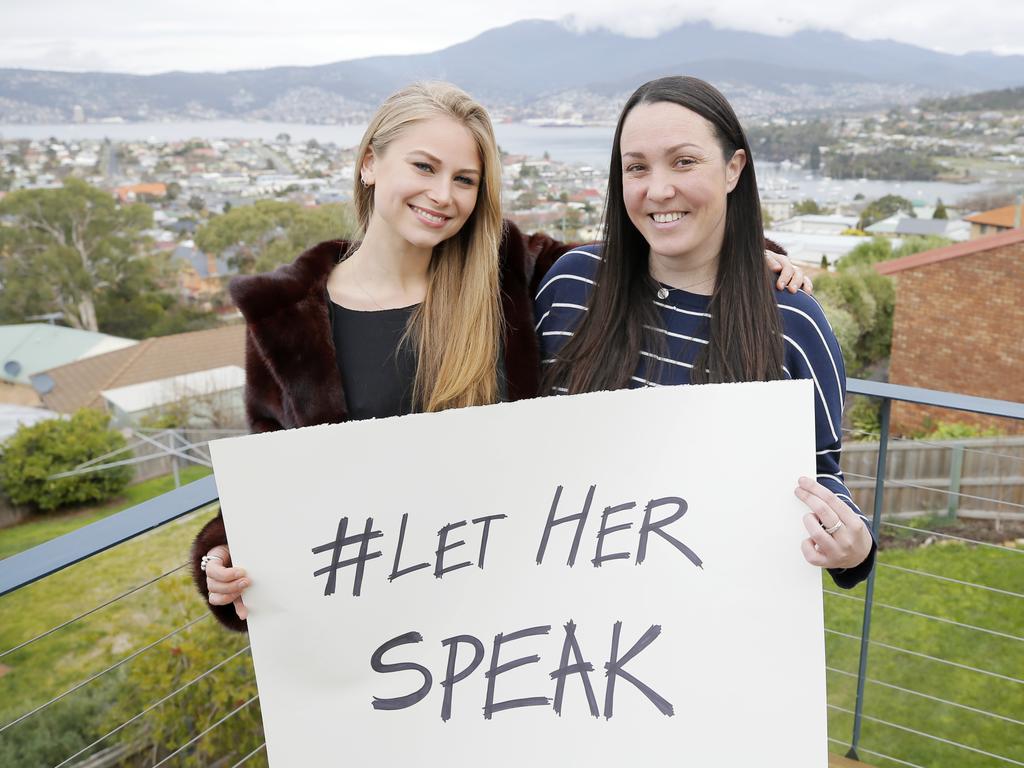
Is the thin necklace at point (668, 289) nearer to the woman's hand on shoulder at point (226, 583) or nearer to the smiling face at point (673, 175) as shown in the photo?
the smiling face at point (673, 175)

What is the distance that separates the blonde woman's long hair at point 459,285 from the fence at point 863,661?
41cm

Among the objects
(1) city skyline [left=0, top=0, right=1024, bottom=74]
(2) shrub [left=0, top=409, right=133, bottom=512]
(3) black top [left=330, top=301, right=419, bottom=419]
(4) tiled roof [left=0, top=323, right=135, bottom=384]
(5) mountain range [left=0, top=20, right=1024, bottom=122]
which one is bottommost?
(2) shrub [left=0, top=409, right=133, bottom=512]

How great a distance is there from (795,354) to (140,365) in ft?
119

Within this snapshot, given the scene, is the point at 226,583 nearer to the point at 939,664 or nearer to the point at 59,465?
the point at 939,664

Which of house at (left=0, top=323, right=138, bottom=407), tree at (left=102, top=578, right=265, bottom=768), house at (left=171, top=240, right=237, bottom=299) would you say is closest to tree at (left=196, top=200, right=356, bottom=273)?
house at (left=171, top=240, right=237, bottom=299)

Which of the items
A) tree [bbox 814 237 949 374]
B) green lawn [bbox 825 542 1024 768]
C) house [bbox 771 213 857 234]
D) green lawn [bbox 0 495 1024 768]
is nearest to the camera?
green lawn [bbox 0 495 1024 768]

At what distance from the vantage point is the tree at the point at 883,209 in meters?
36.0

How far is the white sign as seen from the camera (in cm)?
101

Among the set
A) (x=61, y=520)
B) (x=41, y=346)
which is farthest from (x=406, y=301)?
(x=41, y=346)

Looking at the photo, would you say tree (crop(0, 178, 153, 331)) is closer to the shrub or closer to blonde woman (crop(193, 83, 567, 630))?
the shrub

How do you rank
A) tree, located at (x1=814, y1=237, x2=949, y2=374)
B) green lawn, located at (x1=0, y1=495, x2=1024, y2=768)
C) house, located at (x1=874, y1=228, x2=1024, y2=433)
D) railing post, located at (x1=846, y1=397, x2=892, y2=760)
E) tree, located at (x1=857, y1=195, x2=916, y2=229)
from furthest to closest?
tree, located at (x1=857, y1=195, x2=916, y2=229)
tree, located at (x1=814, y1=237, x2=949, y2=374)
house, located at (x1=874, y1=228, x2=1024, y2=433)
green lawn, located at (x1=0, y1=495, x2=1024, y2=768)
railing post, located at (x1=846, y1=397, x2=892, y2=760)

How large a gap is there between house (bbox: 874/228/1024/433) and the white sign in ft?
54.7

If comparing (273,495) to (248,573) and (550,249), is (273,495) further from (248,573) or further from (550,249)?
(550,249)

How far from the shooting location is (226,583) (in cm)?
102
